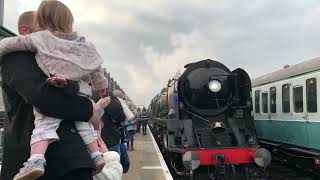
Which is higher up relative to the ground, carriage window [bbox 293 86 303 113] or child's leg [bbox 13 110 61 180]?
carriage window [bbox 293 86 303 113]

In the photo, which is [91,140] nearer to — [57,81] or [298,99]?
[57,81]

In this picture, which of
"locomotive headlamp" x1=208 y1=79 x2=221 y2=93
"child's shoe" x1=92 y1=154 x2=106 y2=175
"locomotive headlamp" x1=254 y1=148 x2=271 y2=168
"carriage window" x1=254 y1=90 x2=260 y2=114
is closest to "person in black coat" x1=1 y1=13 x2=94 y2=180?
"child's shoe" x1=92 y1=154 x2=106 y2=175

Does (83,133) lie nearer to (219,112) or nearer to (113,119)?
(113,119)

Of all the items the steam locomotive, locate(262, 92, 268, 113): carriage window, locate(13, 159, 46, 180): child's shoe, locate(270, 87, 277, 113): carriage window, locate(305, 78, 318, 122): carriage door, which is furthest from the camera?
locate(262, 92, 268, 113): carriage window

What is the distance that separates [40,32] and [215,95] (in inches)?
446

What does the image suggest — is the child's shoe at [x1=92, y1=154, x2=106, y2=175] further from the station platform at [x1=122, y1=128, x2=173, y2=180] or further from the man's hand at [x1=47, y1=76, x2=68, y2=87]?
the station platform at [x1=122, y1=128, x2=173, y2=180]

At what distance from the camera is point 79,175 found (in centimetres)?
280

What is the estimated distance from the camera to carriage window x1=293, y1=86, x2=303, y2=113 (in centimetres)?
1391

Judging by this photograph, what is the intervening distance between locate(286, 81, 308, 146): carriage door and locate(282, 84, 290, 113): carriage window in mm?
457

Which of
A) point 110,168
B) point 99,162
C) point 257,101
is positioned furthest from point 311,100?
point 99,162

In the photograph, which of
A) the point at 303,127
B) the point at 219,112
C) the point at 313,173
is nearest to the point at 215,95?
the point at 219,112

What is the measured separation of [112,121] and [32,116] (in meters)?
4.08

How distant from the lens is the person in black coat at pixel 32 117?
2.76 metres

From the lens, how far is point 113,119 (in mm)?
6855
